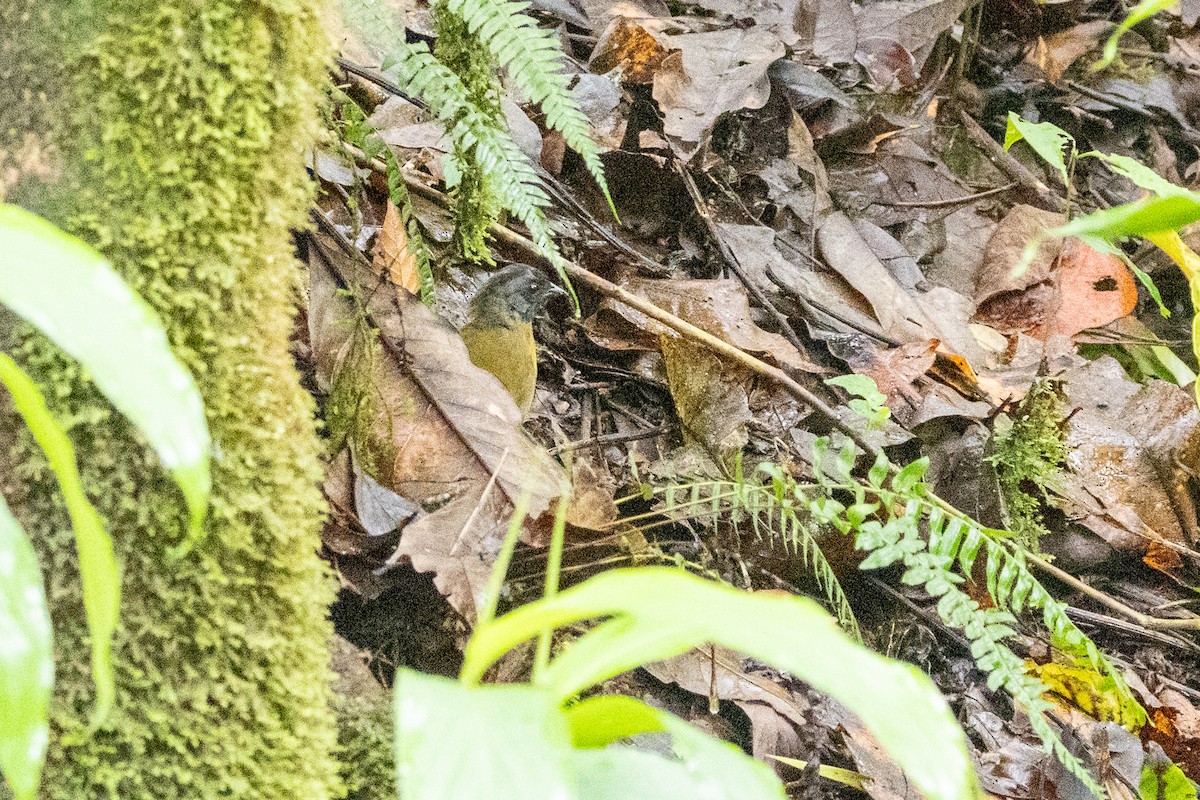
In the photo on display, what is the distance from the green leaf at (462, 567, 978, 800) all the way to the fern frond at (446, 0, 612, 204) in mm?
902

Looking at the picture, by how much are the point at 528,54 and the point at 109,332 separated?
1098mm

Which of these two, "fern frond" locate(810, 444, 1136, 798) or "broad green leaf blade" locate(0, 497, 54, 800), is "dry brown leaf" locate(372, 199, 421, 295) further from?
"broad green leaf blade" locate(0, 497, 54, 800)

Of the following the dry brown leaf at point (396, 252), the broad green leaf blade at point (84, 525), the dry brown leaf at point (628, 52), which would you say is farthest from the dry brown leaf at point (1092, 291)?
the broad green leaf blade at point (84, 525)

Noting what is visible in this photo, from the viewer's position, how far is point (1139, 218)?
75 centimetres

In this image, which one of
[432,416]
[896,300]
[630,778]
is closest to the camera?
[630,778]

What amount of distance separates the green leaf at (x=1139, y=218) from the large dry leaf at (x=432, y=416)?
0.96m

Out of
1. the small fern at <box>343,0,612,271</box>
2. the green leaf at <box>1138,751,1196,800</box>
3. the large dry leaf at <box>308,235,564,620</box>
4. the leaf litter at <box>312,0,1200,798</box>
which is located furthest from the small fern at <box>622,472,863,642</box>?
the green leaf at <box>1138,751,1196,800</box>

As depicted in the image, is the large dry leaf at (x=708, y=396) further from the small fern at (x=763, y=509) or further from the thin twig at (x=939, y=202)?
the thin twig at (x=939, y=202)

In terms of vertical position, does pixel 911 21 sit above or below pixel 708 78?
below

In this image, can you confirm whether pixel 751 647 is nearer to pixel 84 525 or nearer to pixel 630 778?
pixel 630 778

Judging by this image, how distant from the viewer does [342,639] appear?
51.8 inches

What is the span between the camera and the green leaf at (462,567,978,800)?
556 mm

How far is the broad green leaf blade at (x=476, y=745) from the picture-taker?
504mm

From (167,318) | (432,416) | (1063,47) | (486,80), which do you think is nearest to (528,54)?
(486,80)
